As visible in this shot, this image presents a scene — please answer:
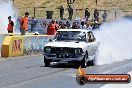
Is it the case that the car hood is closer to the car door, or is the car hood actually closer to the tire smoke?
the car door

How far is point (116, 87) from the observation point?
836 cm

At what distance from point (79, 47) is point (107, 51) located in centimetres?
555

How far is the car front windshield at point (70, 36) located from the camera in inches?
739

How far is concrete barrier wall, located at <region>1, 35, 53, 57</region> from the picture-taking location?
23.1 m

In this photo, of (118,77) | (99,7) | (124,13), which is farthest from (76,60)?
(99,7)

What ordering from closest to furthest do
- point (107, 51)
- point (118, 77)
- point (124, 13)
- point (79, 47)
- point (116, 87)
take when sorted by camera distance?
point (118, 77)
point (116, 87)
point (79, 47)
point (107, 51)
point (124, 13)

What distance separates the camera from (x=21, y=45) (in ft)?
80.6

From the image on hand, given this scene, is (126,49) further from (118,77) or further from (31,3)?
(31,3)

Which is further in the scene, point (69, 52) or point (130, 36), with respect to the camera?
point (130, 36)

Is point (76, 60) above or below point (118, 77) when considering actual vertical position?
below

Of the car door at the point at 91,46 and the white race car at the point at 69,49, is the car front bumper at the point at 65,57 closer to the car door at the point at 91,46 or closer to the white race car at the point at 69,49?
the white race car at the point at 69,49

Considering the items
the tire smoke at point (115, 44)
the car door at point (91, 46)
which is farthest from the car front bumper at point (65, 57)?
the tire smoke at point (115, 44)

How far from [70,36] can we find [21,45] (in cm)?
627

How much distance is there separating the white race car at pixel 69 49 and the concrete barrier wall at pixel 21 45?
16.0 feet
